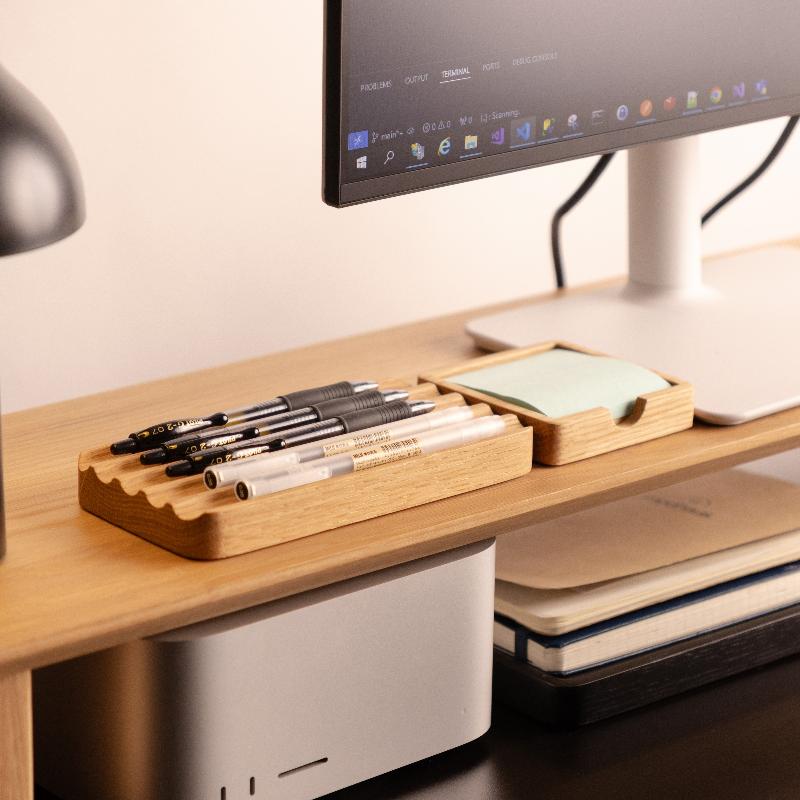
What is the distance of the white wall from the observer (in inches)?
49.8

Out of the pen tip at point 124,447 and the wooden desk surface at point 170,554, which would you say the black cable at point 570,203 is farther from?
the pen tip at point 124,447

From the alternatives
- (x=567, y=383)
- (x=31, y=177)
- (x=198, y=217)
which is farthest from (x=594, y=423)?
(x=198, y=217)

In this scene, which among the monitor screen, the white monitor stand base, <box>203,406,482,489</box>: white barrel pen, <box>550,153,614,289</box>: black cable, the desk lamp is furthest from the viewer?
<box>550,153,614,289</box>: black cable

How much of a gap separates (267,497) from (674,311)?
442mm

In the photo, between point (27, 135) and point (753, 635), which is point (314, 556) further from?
point (753, 635)

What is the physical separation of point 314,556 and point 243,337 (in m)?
0.75

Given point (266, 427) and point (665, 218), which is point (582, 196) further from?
point (266, 427)

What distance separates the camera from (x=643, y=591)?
903mm

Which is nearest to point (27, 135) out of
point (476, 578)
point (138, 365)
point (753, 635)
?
point (476, 578)

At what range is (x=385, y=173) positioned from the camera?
853 mm

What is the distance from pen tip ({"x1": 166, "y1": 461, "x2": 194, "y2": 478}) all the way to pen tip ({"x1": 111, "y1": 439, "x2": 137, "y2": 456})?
42 millimetres

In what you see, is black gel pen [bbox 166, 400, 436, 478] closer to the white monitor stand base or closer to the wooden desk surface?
the wooden desk surface

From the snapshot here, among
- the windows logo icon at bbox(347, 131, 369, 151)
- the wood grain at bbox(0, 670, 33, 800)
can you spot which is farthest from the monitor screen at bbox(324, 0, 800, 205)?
the wood grain at bbox(0, 670, 33, 800)

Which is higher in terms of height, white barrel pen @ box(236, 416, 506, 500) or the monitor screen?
the monitor screen
